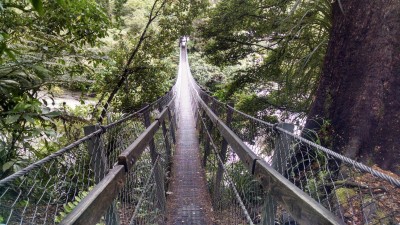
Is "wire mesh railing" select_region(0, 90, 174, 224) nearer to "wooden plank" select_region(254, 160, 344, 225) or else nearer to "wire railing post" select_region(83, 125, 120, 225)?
"wire railing post" select_region(83, 125, 120, 225)

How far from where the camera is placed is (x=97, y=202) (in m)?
0.82

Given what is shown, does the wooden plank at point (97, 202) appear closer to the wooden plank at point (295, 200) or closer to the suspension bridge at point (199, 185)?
the suspension bridge at point (199, 185)

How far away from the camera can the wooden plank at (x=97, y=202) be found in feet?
2.30

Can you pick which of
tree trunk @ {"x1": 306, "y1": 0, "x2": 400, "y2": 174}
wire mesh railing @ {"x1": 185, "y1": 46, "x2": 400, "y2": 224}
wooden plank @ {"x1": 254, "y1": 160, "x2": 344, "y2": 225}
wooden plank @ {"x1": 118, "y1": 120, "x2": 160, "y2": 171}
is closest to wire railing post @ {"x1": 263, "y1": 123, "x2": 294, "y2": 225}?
wire mesh railing @ {"x1": 185, "y1": 46, "x2": 400, "y2": 224}

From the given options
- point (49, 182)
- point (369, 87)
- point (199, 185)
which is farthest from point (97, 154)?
point (369, 87)

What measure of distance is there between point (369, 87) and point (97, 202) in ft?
7.53

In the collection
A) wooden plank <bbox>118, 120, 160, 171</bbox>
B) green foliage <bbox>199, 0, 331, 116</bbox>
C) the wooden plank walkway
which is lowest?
the wooden plank walkway

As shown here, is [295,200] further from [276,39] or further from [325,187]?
[276,39]

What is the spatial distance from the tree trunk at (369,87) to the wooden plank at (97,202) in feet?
6.60

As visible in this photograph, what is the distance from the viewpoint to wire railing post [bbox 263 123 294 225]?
51.2 inches

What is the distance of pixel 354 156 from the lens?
2.38m

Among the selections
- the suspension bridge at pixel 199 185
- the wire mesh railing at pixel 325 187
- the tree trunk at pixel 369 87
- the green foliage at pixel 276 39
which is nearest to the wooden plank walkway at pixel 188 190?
the suspension bridge at pixel 199 185

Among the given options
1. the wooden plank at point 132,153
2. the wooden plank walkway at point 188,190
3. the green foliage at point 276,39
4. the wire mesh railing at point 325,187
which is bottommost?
the wooden plank walkway at point 188,190

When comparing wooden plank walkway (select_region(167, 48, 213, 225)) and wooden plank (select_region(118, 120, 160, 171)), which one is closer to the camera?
wooden plank (select_region(118, 120, 160, 171))
